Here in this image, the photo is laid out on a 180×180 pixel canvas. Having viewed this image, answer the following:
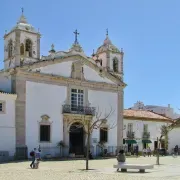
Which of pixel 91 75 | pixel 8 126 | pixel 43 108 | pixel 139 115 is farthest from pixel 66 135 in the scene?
pixel 139 115

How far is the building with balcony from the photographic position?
151 ft

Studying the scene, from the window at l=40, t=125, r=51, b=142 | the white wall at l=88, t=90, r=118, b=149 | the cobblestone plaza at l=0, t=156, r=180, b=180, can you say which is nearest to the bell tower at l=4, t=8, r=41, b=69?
the window at l=40, t=125, r=51, b=142

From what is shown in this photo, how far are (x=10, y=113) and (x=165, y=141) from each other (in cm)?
2397

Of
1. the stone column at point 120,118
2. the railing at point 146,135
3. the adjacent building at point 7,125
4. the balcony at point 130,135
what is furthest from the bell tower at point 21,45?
the railing at point 146,135

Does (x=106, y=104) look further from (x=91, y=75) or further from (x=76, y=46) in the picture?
(x=76, y=46)

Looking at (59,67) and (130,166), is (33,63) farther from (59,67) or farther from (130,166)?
(130,166)

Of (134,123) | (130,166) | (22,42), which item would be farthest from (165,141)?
(130,166)

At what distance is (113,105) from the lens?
3931 centimetres

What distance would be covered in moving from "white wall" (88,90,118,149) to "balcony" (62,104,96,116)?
640 millimetres

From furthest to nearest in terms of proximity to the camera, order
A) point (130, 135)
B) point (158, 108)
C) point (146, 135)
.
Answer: point (158, 108) → point (146, 135) → point (130, 135)

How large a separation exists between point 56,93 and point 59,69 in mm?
2288

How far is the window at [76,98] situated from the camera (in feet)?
118

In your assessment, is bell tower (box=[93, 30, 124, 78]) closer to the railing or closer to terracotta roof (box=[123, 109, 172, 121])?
terracotta roof (box=[123, 109, 172, 121])

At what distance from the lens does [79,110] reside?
118ft
